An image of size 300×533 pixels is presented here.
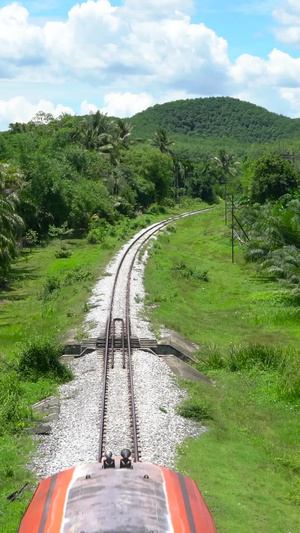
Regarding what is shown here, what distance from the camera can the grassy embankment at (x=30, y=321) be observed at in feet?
49.2

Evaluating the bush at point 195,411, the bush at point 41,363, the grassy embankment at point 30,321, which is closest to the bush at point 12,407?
the grassy embankment at point 30,321

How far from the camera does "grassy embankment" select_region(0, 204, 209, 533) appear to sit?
15.0 metres

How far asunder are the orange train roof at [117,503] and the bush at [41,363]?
13677 millimetres

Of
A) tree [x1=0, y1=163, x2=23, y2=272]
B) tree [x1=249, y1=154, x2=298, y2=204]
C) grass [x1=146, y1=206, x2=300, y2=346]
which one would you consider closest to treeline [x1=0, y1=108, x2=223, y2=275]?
tree [x1=0, y1=163, x2=23, y2=272]

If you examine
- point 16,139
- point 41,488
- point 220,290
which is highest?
point 16,139

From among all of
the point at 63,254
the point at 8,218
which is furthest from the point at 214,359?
the point at 63,254

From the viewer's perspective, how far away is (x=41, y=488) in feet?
26.3

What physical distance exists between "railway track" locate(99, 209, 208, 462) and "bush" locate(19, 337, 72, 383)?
1494 millimetres

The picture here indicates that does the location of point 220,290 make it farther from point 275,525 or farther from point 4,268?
point 275,525

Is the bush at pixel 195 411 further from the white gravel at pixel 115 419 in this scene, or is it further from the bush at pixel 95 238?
the bush at pixel 95 238

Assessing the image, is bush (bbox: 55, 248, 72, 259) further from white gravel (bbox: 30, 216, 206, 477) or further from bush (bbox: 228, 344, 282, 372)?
bush (bbox: 228, 344, 282, 372)

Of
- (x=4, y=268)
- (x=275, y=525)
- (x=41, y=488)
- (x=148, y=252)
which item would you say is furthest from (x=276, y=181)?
(x=41, y=488)

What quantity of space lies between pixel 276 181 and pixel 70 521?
60297 mm

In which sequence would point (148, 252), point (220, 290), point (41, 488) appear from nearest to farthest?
point (41, 488) < point (220, 290) < point (148, 252)
